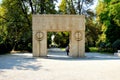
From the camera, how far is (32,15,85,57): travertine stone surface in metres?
28.1

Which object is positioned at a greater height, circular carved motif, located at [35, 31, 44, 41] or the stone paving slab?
circular carved motif, located at [35, 31, 44, 41]

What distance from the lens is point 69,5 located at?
2036 inches

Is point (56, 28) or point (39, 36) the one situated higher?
point (56, 28)

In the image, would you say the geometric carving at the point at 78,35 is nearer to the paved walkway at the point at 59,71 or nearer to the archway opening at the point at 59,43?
the archway opening at the point at 59,43

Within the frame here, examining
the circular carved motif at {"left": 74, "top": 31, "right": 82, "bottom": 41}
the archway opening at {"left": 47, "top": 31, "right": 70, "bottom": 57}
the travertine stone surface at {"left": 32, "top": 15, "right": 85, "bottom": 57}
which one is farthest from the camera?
the archway opening at {"left": 47, "top": 31, "right": 70, "bottom": 57}

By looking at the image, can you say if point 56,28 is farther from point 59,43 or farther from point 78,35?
point 59,43

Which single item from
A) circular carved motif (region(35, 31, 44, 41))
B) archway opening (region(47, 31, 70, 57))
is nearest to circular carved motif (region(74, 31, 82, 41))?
circular carved motif (region(35, 31, 44, 41))

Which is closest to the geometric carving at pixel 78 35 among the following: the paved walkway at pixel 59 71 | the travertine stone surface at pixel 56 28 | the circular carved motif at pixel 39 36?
the travertine stone surface at pixel 56 28

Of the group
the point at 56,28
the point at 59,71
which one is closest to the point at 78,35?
the point at 56,28

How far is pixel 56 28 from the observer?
92.6ft

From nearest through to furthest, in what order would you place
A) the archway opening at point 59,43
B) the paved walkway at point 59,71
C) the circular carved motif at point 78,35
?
1. the paved walkway at point 59,71
2. the circular carved motif at point 78,35
3. the archway opening at point 59,43

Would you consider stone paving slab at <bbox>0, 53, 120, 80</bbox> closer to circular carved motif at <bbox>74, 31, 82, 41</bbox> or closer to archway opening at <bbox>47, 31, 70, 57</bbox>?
circular carved motif at <bbox>74, 31, 82, 41</bbox>

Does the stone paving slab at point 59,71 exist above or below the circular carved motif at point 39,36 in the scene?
below

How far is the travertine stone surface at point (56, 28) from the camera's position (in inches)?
1105
